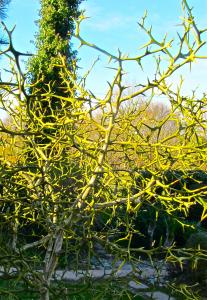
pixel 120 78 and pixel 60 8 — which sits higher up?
pixel 60 8

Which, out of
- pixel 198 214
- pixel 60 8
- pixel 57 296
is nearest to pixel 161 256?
pixel 198 214

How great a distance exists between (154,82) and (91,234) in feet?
2.43

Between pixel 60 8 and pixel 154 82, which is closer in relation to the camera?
pixel 154 82

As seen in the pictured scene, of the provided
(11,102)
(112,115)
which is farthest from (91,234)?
(11,102)

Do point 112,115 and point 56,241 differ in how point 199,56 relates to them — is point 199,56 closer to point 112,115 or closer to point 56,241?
point 112,115

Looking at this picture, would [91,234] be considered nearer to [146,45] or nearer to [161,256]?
[146,45]

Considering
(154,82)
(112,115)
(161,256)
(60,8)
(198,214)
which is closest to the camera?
(154,82)

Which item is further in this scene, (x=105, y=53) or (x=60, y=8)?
(x=60, y=8)

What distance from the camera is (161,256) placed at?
9.51 metres

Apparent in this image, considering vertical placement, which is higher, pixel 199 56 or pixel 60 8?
pixel 60 8

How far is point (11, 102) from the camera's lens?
269 cm

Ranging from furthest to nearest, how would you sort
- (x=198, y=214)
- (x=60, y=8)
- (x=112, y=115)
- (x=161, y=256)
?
(x=60, y=8), (x=198, y=214), (x=161, y=256), (x=112, y=115)

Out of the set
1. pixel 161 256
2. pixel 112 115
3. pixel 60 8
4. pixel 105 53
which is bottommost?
pixel 161 256

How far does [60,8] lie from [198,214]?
663 centimetres
